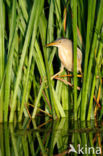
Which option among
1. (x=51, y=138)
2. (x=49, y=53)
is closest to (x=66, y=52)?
(x=49, y=53)

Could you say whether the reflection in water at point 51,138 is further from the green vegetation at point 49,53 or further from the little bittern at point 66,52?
the little bittern at point 66,52

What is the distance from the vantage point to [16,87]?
351cm

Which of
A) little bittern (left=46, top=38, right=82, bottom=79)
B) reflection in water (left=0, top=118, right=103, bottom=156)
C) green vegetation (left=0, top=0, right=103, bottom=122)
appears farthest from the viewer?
little bittern (left=46, top=38, right=82, bottom=79)

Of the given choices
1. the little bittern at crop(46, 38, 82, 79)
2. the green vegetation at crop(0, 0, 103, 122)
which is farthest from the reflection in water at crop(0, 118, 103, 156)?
the little bittern at crop(46, 38, 82, 79)

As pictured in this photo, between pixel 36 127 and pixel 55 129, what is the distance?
9.4 inches

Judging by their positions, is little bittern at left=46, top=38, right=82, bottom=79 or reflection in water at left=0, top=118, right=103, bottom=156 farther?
little bittern at left=46, top=38, right=82, bottom=79

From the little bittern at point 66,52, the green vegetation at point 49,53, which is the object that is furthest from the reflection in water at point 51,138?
the little bittern at point 66,52

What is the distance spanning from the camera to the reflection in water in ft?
8.55

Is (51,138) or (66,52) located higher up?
(66,52)

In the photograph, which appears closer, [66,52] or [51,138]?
[51,138]

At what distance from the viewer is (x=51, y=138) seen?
2.95 m

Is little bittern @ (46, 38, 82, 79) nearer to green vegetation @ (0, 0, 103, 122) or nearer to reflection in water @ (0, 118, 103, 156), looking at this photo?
green vegetation @ (0, 0, 103, 122)

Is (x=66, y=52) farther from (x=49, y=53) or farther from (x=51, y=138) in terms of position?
(x=51, y=138)

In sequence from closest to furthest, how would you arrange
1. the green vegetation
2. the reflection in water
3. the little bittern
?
the reflection in water, the green vegetation, the little bittern
